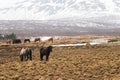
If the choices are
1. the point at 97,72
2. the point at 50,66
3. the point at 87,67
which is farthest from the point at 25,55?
the point at 97,72

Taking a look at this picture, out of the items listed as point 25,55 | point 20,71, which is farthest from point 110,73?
point 25,55

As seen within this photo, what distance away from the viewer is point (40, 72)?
24156mm

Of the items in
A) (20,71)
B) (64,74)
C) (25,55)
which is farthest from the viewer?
(25,55)

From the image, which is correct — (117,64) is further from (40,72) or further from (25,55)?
(25,55)

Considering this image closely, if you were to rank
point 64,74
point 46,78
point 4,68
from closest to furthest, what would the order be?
point 46,78 < point 64,74 < point 4,68

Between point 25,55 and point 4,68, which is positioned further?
point 25,55

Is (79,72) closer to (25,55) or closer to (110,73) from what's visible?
(110,73)

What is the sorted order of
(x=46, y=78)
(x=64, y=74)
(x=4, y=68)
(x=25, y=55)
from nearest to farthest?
(x=46, y=78) → (x=64, y=74) → (x=4, y=68) → (x=25, y=55)

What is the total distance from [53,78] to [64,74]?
1.61 metres

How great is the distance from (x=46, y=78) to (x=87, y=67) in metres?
5.24

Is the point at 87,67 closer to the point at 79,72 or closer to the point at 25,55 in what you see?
the point at 79,72

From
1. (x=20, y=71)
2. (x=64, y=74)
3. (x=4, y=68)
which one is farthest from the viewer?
(x=4, y=68)

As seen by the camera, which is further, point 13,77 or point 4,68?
point 4,68

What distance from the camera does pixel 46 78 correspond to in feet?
71.1
